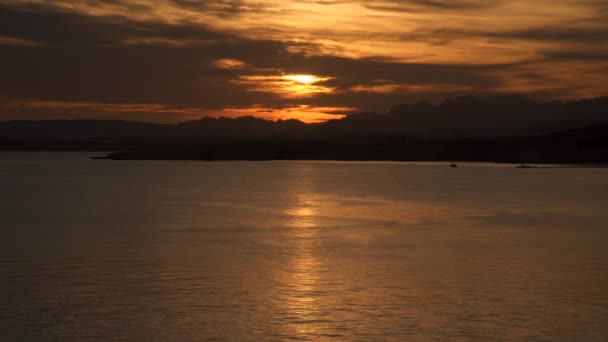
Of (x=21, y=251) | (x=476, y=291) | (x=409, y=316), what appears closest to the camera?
(x=409, y=316)

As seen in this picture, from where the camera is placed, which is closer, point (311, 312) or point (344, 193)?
point (311, 312)

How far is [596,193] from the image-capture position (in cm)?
5450

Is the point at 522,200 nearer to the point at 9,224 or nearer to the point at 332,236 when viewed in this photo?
the point at 332,236

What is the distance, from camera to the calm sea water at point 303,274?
1509 centimetres

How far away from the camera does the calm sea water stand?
15086 millimetres

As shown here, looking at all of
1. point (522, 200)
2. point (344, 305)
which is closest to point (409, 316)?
point (344, 305)

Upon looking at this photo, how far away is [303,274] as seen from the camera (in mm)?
20875

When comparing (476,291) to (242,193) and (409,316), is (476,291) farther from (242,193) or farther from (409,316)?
(242,193)

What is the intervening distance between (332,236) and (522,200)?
2279cm

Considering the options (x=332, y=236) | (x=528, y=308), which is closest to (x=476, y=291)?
(x=528, y=308)

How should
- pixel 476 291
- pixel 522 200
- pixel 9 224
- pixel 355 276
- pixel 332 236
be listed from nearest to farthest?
pixel 476 291, pixel 355 276, pixel 332 236, pixel 9 224, pixel 522 200

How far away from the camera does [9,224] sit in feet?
110

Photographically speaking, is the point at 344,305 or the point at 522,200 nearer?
the point at 344,305

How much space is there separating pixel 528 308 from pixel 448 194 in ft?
124
